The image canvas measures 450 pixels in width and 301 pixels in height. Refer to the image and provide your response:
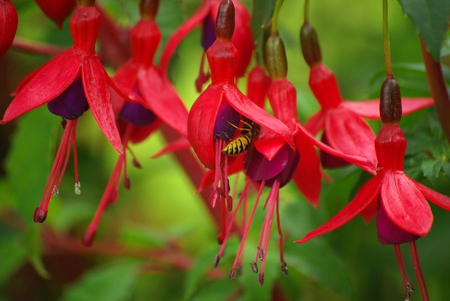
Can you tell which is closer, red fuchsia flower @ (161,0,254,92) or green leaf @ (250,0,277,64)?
green leaf @ (250,0,277,64)

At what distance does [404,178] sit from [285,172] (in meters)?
0.13

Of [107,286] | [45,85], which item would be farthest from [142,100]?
[107,286]

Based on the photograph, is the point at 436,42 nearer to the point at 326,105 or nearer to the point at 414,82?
the point at 326,105

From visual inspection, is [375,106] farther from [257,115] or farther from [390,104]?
[257,115]

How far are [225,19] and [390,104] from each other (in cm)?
21

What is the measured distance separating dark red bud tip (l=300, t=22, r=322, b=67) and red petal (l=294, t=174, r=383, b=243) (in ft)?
0.70

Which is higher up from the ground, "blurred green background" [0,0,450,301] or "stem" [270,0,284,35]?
"stem" [270,0,284,35]

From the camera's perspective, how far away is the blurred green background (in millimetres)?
1000

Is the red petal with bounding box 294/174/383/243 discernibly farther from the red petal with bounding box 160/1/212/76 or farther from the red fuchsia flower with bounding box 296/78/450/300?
the red petal with bounding box 160/1/212/76

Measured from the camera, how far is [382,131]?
75 centimetres

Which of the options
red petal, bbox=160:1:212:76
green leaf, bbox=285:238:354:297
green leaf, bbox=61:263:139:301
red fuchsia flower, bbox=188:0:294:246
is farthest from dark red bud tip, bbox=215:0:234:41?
green leaf, bbox=61:263:139:301

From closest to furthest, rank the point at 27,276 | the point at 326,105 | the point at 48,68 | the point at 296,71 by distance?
1. the point at 48,68
2. the point at 326,105
3. the point at 27,276
4. the point at 296,71

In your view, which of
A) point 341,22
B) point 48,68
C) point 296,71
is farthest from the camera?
point 296,71

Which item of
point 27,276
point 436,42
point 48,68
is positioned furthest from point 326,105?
point 27,276
